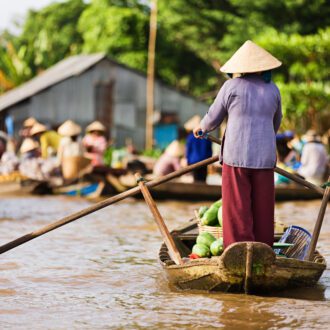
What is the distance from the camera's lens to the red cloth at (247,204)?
19.1 feet

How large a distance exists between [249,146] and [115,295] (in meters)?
1.37

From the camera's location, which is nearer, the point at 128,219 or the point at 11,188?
the point at 128,219

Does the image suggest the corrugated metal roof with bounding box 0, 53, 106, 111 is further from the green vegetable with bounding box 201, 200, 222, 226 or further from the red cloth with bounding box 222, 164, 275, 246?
the red cloth with bounding box 222, 164, 275, 246

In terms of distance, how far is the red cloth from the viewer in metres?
5.82

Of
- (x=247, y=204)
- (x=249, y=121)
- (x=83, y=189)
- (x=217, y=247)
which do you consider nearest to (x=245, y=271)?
(x=247, y=204)

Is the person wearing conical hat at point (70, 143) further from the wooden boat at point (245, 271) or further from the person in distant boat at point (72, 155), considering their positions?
the wooden boat at point (245, 271)

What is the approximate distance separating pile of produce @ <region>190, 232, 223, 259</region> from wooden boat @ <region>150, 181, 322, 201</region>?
7669 millimetres

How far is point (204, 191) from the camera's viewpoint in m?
14.3

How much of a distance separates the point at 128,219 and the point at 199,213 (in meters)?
4.91

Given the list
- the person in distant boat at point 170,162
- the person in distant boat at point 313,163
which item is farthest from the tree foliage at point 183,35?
the person in distant boat at point 313,163

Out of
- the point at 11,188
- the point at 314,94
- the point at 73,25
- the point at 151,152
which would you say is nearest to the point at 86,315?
the point at 11,188

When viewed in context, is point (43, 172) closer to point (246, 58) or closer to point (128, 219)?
point (128, 219)

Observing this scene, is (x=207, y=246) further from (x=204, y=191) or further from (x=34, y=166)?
(x=34, y=166)

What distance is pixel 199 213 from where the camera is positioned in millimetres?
7121
